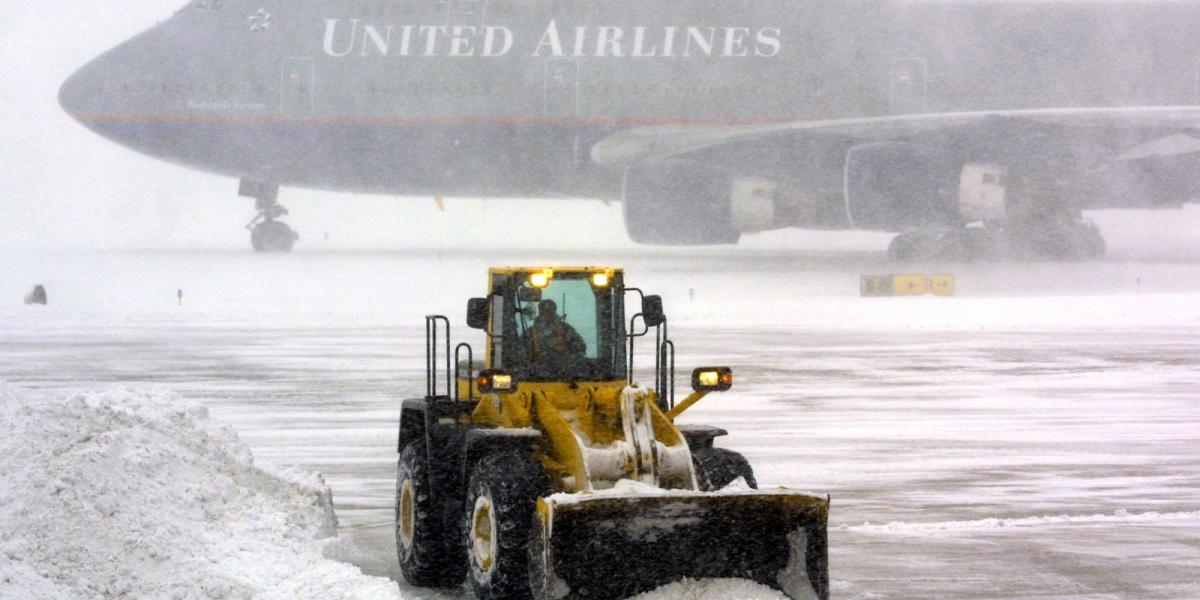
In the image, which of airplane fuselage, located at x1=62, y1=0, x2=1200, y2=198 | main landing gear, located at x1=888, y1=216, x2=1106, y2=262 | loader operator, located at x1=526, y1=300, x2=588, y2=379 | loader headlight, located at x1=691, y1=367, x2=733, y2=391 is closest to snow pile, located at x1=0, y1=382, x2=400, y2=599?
loader operator, located at x1=526, y1=300, x2=588, y2=379

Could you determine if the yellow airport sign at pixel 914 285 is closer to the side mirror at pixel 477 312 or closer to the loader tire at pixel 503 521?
the side mirror at pixel 477 312

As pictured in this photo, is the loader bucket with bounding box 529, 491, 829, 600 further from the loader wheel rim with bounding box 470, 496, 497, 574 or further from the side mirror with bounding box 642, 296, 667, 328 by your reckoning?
the side mirror with bounding box 642, 296, 667, 328

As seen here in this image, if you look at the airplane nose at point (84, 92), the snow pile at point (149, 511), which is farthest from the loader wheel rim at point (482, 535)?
the airplane nose at point (84, 92)

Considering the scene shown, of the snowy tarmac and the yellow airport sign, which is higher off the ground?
the yellow airport sign

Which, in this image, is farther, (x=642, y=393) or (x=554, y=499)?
(x=642, y=393)

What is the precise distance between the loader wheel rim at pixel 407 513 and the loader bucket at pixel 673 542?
4.51 ft

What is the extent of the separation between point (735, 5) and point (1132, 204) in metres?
8.29

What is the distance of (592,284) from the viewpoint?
724 cm

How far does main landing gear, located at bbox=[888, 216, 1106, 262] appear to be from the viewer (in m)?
28.3

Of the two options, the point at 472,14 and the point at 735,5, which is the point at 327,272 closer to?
the point at 472,14

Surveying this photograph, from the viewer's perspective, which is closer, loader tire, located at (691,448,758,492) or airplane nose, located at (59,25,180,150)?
loader tire, located at (691,448,758,492)

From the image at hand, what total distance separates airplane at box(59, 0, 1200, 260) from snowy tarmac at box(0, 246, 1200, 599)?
1.90 meters

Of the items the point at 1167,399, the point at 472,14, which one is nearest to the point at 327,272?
the point at 472,14

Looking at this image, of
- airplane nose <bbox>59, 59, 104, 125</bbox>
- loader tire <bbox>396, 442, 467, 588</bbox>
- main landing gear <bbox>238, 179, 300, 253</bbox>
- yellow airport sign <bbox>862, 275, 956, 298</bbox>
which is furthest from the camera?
main landing gear <bbox>238, 179, 300, 253</bbox>
